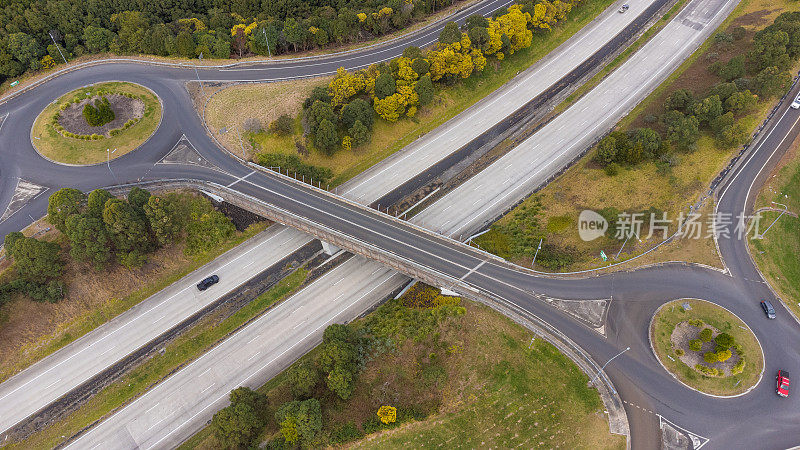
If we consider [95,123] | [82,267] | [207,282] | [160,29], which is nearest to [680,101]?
[207,282]

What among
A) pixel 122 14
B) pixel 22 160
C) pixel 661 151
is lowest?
pixel 22 160

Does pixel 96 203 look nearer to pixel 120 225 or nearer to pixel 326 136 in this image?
pixel 120 225

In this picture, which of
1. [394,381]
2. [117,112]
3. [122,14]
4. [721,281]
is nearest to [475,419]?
[394,381]

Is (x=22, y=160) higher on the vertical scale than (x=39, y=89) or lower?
lower

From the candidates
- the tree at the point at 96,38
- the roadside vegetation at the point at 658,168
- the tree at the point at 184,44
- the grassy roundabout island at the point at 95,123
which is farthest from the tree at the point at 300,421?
the tree at the point at 96,38

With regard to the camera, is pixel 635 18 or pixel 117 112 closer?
pixel 117 112

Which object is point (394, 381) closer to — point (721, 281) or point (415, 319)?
point (415, 319)

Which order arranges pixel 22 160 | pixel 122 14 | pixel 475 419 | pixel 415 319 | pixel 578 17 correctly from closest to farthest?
pixel 475 419, pixel 415 319, pixel 22 160, pixel 122 14, pixel 578 17

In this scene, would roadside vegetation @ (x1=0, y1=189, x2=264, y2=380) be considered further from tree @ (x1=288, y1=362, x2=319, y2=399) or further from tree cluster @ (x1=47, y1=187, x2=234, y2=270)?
tree @ (x1=288, y1=362, x2=319, y2=399)
